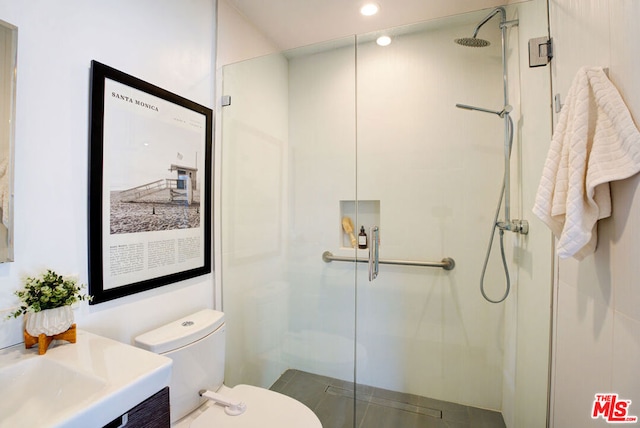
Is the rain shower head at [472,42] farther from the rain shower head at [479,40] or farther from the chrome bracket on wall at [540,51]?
the chrome bracket on wall at [540,51]

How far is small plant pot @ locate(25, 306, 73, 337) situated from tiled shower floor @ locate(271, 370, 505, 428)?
4.49 ft

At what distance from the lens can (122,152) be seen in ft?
3.94

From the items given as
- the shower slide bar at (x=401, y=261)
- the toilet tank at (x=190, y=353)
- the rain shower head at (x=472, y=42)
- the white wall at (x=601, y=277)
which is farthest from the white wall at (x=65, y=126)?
the white wall at (x=601, y=277)

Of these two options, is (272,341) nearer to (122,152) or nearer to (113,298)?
(113,298)

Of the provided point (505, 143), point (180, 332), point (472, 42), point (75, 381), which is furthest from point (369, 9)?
point (75, 381)

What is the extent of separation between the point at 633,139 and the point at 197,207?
1.75m

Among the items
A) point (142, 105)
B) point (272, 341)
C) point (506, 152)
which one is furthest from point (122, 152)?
point (506, 152)

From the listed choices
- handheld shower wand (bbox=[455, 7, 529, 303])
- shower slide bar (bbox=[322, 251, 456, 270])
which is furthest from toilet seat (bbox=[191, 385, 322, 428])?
handheld shower wand (bbox=[455, 7, 529, 303])

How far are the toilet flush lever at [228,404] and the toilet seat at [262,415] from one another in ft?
0.05

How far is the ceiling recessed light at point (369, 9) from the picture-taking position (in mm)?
1773

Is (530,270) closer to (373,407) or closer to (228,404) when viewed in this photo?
(373,407)

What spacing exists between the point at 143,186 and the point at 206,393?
99 centimetres

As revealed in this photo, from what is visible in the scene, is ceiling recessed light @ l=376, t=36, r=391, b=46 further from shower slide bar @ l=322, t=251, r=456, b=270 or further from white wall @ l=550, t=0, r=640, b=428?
shower slide bar @ l=322, t=251, r=456, b=270

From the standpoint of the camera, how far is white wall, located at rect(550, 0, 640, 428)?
2.50 ft
